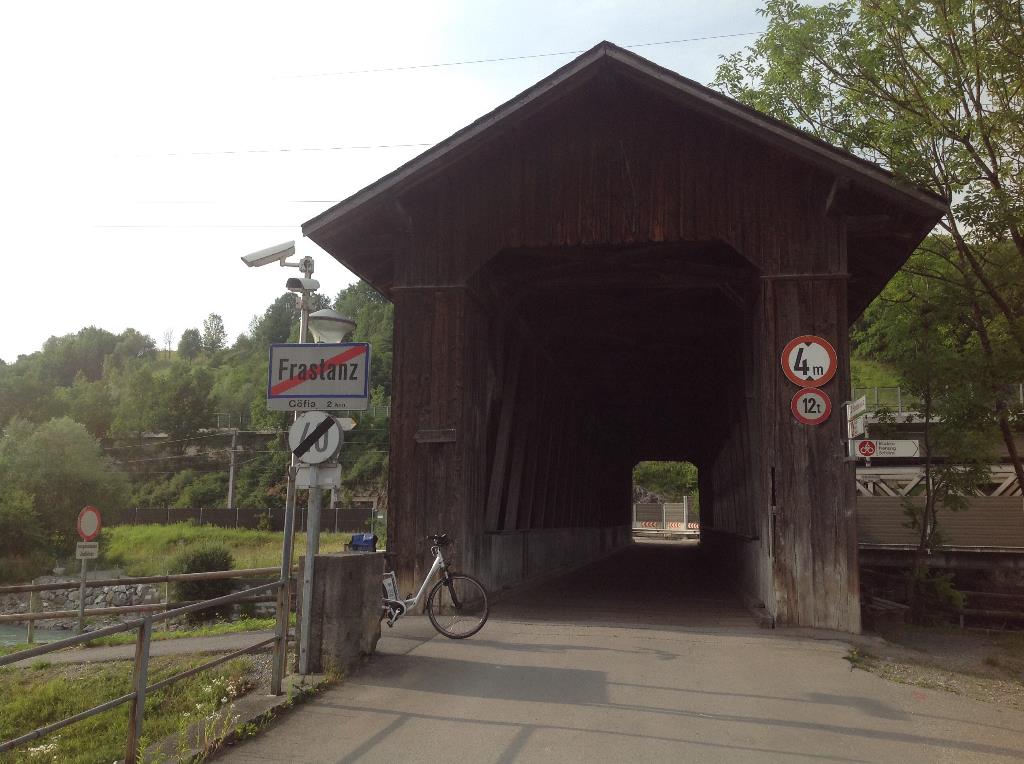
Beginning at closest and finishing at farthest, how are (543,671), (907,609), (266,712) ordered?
1. (266,712)
2. (543,671)
3. (907,609)

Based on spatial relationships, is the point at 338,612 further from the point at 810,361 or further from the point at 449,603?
the point at 810,361

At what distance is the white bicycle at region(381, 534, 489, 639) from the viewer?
7.85m

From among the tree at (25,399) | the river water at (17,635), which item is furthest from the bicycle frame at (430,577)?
the tree at (25,399)

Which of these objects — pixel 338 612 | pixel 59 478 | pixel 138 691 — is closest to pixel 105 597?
pixel 59 478

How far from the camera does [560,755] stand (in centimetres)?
449

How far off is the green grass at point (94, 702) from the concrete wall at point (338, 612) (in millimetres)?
564

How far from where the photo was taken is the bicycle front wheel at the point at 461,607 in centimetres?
801

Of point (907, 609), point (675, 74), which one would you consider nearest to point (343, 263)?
point (675, 74)

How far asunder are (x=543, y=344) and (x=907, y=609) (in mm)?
7047

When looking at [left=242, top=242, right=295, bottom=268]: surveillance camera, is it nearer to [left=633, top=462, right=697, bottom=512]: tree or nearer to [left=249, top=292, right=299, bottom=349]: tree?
[left=633, top=462, right=697, bottom=512]: tree

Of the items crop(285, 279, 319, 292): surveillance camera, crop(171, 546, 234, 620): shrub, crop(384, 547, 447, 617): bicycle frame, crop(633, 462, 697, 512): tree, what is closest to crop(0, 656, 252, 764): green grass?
crop(384, 547, 447, 617): bicycle frame

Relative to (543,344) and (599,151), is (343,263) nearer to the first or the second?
(599,151)

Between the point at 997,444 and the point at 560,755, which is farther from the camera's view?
the point at 997,444

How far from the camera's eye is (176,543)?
50062 mm
